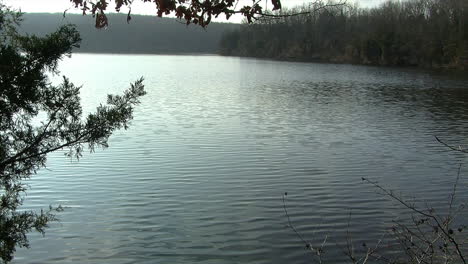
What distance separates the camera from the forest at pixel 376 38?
69.1m

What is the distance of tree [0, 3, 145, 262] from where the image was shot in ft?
17.1

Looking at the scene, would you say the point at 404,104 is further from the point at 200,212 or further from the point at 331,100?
the point at 200,212

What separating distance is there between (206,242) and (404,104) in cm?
2361

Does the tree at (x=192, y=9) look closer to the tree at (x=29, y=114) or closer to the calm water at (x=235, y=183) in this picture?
the tree at (x=29, y=114)

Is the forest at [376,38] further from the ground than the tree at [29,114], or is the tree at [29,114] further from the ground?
the forest at [376,38]

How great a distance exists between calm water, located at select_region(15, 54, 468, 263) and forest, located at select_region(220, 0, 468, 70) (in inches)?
1268

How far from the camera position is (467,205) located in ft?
33.4

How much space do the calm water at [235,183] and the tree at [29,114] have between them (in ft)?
7.44

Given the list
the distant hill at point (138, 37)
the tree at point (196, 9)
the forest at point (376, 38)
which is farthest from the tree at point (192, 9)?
the distant hill at point (138, 37)

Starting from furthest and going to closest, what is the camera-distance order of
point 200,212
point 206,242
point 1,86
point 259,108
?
point 259,108 → point 200,212 → point 206,242 → point 1,86

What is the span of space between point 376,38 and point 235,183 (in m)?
71.3

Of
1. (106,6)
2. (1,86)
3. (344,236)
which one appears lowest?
(344,236)

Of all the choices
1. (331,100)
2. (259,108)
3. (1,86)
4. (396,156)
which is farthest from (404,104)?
(1,86)

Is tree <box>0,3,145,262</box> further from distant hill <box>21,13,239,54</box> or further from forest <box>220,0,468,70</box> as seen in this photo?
distant hill <box>21,13,239,54</box>
